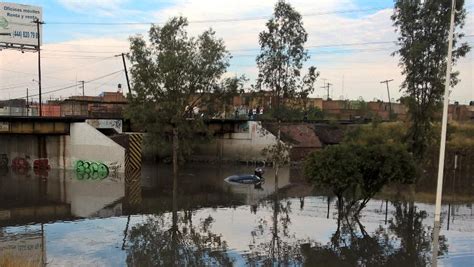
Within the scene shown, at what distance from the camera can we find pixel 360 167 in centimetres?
1980

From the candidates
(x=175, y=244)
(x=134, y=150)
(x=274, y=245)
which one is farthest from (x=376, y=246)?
(x=134, y=150)

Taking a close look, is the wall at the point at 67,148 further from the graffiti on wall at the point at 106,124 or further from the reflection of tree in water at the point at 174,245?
the reflection of tree in water at the point at 174,245

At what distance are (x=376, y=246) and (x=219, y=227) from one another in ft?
18.3

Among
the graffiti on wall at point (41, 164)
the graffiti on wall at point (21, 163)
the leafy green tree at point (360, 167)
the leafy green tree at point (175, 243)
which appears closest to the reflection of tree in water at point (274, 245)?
the leafy green tree at point (175, 243)

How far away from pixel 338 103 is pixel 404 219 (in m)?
83.6

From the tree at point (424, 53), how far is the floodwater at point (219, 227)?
4531 mm

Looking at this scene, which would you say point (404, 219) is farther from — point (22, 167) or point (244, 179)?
point (22, 167)

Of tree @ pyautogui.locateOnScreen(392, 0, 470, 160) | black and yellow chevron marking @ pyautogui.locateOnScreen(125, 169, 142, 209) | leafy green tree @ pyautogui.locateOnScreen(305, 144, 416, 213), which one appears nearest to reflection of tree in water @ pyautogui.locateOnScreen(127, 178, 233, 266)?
black and yellow chevron marking @ pyautogui.locateOnScreen(125, 169, 142, 209)

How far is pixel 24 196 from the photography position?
90.8ft

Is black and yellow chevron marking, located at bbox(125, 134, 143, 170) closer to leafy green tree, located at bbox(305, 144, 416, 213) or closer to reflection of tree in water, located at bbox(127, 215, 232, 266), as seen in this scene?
reflection of tree in water, located at bbox(127, 215, 232, 266)

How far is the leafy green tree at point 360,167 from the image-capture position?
19.5 meters

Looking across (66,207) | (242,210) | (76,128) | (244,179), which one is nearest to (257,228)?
(242,210)

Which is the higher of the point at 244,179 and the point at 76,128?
the point at 76,128

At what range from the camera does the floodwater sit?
47.8ft
